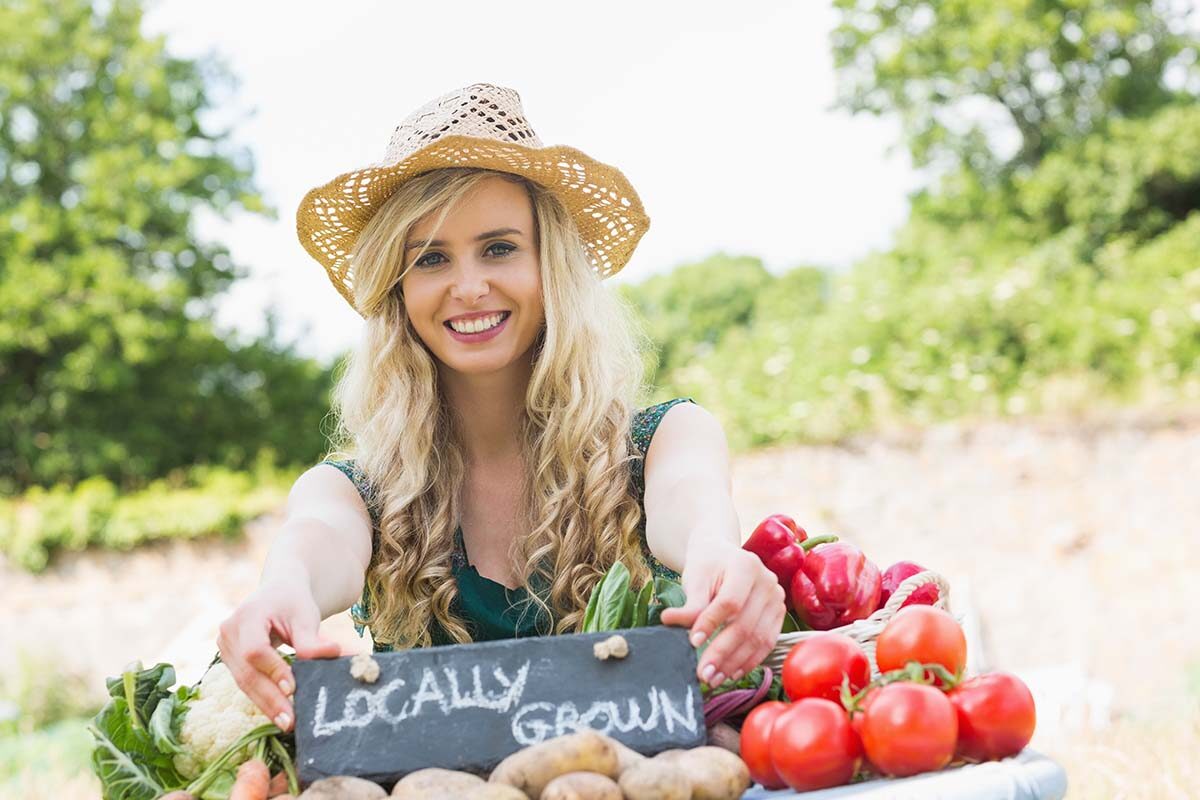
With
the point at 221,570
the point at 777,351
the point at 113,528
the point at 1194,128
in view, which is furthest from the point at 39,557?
the point at 1194,128

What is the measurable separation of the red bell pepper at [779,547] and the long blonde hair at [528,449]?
368 mm

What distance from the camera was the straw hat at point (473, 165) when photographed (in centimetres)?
229

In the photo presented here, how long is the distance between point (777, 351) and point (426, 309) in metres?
9.78

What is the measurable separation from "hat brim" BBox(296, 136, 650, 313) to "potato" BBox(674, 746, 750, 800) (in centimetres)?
130

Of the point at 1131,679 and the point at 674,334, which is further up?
the point at 674,334

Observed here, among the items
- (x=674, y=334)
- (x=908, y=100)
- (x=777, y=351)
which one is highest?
(x=908, y=100)

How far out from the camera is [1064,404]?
9.48 metres

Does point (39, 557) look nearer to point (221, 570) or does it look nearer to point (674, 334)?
point (221, 570)

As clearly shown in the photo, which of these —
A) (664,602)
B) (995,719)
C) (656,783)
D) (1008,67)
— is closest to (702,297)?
(1008,67)

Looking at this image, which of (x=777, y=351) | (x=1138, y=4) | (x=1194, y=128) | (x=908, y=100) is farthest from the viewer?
(x=908, y=100)

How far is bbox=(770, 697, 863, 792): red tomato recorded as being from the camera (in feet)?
4.87

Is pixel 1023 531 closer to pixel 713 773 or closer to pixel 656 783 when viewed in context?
pixel 713 773

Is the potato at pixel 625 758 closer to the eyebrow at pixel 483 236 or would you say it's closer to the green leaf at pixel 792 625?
the green leaf at pixel 792 625

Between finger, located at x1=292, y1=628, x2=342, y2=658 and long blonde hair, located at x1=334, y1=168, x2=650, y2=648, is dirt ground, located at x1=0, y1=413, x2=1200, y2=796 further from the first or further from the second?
finger, located at x1=292, y1=628, x2=342, y2=658
